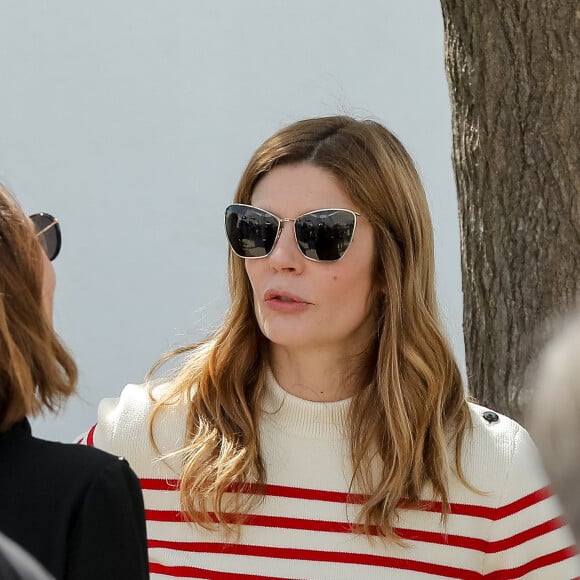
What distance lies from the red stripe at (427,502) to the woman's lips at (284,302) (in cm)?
36

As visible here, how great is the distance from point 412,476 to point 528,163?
4.18 feet

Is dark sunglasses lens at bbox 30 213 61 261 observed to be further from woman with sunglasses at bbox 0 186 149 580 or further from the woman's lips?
the woman's lips

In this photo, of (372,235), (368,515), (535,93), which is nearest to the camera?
(368,515)

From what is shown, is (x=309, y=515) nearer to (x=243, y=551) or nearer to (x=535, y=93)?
(x=243, y=551)

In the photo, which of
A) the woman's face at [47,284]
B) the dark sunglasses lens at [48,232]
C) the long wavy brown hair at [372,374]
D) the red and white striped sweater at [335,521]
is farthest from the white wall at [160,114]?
the woman's face at [47,284]

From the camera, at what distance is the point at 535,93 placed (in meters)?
3.40

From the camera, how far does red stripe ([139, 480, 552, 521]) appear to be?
2.45m

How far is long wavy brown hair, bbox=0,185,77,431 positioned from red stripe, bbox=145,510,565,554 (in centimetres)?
88

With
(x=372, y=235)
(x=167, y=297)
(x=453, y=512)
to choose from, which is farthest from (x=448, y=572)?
(x=167, y=297)

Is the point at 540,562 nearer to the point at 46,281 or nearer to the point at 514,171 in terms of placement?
the point at 46,281

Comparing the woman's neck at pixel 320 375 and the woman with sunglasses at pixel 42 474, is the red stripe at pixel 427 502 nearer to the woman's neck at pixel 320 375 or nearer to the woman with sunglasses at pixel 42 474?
the woman's neck at pixel 320 375

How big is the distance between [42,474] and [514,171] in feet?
7.03

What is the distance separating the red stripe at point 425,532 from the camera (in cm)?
243

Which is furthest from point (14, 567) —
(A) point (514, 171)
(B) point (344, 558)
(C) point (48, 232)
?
(A) point (514, 171)
